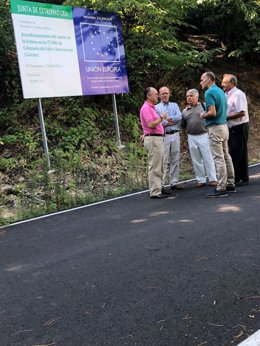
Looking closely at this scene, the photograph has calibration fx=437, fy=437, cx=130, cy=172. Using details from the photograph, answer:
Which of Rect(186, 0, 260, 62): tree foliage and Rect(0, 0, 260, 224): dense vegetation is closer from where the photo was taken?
Rect(0, 0, 260, 224): dense vegetation

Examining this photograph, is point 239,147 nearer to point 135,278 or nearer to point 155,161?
point 155,161

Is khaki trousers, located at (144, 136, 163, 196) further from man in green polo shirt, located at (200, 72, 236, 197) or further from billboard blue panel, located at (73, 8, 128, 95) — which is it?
billboard blue panel, located at (73, 8, 128, 95)

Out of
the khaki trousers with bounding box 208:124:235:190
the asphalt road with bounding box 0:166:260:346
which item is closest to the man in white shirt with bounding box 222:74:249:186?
the khaki trousers with bounding box 208:124:235:190

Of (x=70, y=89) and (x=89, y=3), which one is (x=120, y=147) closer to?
(x=70, y=89)

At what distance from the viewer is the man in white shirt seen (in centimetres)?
766

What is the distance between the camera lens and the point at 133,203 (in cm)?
737

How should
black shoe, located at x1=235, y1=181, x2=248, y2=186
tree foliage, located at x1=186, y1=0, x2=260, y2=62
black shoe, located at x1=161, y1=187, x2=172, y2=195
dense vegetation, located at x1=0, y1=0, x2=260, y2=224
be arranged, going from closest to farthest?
black shoe, located at x1=161, y1=187, x2=172, y2=195
black shoe, located at x1=235, y1=181, x2=248, y2=186
dense vegetation, located at x1=0, y1=0, x2=260, y2=224
tree foliage, located at x1=186, y1=0, x2=260, y2=62

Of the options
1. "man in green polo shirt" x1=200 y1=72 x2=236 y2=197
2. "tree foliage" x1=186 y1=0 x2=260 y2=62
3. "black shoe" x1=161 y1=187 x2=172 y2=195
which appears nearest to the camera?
"man in green polo shirt" x1=200 y1=72 x2=236 y2=197

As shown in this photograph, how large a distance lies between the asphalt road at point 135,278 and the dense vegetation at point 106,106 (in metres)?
2.13

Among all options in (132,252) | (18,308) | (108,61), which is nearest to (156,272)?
(132,252)

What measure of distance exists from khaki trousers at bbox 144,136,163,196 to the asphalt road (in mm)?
973

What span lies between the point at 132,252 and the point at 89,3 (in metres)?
8.64

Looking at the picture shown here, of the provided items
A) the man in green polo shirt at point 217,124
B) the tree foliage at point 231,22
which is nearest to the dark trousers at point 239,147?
the man in green polo shirt at point 217,124

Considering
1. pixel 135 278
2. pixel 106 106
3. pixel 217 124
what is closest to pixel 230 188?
pixel 217 124
